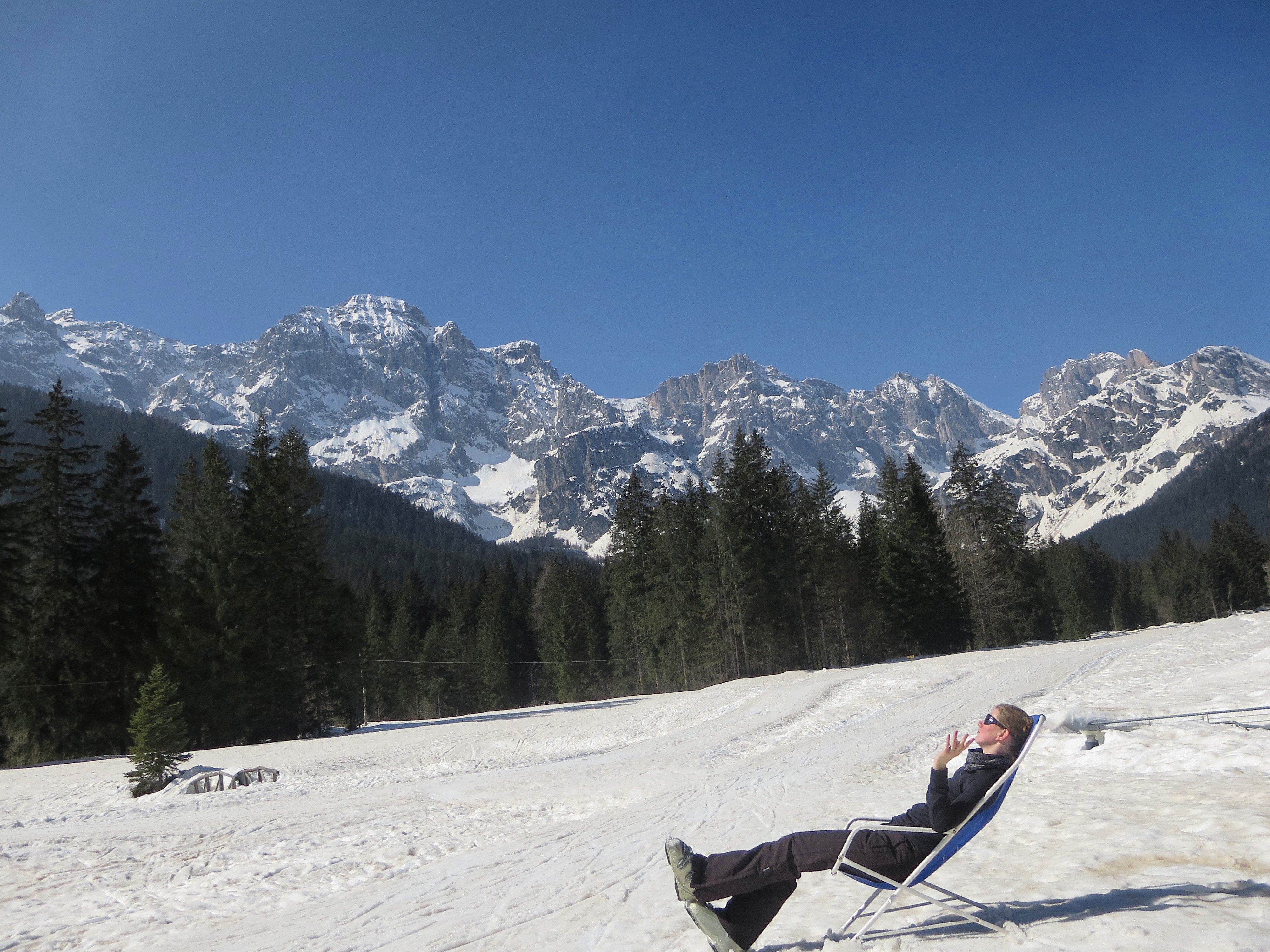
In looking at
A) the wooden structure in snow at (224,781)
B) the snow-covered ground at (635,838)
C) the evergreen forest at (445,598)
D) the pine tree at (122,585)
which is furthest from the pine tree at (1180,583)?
the wooden structure in snow at (224,781)

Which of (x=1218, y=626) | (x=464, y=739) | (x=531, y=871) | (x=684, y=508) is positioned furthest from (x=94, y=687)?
(x=1218, y=626)

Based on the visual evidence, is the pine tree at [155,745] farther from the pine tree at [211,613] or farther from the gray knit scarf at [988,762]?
the gray knit scarf at [988,762]

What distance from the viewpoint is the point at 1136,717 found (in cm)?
959

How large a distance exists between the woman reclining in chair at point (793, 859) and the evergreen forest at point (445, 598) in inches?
591

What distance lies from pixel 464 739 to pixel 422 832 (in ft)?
36.3

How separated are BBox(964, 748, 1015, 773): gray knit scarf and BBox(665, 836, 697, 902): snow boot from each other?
1.72m

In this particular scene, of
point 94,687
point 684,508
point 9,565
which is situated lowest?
point 94,687

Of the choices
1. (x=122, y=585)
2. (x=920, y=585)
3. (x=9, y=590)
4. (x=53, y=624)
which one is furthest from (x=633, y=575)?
(x=9, y=590)

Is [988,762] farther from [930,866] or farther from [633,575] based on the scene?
[633,575]

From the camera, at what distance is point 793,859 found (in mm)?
4270

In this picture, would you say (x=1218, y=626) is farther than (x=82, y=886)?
Yes

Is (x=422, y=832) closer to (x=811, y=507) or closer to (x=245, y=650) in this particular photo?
(x=245, y=650)

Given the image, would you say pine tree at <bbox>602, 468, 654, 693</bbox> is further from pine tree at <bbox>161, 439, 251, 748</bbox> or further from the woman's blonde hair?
the woman's blonde hair

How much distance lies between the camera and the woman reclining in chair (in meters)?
4.16
